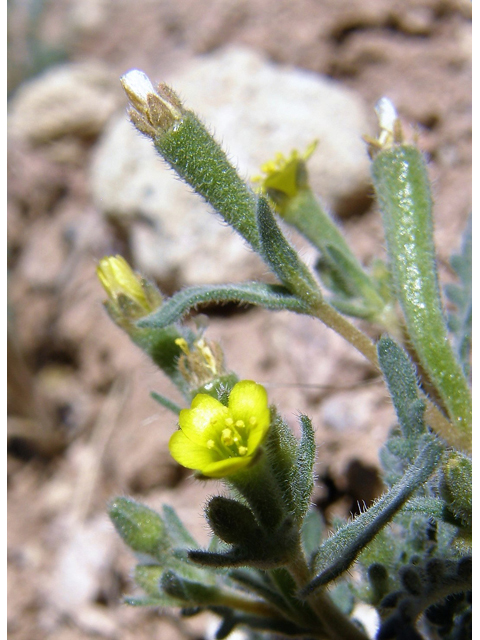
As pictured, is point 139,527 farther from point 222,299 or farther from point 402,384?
point 402,384

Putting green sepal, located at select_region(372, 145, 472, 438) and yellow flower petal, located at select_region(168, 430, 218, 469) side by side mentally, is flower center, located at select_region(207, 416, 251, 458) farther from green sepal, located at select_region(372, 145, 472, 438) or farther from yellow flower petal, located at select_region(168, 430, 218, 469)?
green sepal, located at select_region(372, 145, 472, 438)

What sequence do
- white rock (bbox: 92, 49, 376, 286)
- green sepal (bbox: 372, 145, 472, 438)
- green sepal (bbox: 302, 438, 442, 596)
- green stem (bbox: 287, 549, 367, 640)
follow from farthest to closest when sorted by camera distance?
white rock (bbox: 92, 49, 376, 286), green sepal (bbox: 372, 145, 472, 438), green stem (bbox: 287, 549, 367, 640), green sepal (bbox: 302, 438, 442, 596)

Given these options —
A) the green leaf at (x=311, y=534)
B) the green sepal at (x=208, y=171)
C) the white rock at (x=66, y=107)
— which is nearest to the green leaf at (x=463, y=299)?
the green leaf at (x=311, y=534)

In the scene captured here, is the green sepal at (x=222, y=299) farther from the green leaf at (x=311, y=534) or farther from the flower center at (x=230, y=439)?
the green leaf at (x=311, y=534)

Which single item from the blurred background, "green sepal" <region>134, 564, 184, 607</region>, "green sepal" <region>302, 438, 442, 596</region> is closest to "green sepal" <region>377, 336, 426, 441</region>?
"green sepal" <region>302, 438, 442, 596</region>

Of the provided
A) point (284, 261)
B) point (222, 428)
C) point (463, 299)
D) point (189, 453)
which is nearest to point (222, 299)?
point (284, 261)

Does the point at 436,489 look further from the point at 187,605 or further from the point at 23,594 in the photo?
the point at 23,594
